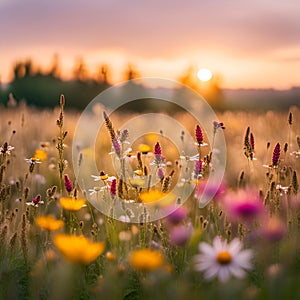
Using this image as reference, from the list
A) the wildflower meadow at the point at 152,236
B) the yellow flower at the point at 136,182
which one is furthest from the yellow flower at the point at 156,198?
the yellow flower at the point at 136,182

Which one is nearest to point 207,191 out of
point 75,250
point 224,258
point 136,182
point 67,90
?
point 136,182

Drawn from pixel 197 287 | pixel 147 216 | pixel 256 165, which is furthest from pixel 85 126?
pixel 197 287

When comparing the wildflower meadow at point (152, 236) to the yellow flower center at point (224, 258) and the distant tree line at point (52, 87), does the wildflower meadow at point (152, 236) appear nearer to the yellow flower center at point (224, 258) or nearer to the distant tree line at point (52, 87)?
the yellow flower center at point (224, 258)

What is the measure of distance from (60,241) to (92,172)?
3.10 m

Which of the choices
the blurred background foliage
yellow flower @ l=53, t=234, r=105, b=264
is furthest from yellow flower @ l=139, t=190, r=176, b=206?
the blurred background foliage

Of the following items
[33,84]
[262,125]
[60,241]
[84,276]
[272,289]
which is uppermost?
[33,84]

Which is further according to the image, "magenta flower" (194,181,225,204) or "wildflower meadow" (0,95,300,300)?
"magenta flower" (194,181,225,204)

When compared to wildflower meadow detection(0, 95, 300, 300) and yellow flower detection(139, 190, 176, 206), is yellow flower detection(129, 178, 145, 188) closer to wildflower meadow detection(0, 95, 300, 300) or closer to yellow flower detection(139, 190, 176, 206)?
wildflower meadow detection(0, 95, 300, 300)

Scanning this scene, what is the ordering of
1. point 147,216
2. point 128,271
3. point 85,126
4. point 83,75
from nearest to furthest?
point 128,271
point 147,216
point 85,126
point 83,75

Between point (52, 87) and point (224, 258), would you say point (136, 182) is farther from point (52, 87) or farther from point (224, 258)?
point (52, 87)

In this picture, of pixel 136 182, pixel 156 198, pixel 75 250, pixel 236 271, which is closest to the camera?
pixel 75 250

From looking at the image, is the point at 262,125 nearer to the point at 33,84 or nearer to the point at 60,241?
the point at 60,241

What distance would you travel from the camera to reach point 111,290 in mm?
1335

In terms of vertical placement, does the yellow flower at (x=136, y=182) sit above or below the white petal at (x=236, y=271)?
above
